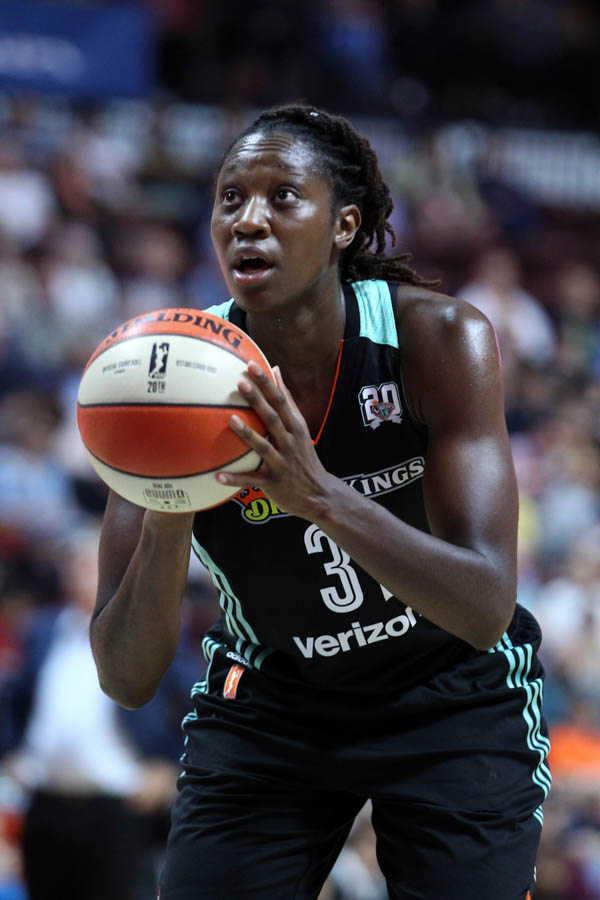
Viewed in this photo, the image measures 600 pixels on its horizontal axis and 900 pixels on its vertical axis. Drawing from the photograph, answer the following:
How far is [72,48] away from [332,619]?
25.1ft

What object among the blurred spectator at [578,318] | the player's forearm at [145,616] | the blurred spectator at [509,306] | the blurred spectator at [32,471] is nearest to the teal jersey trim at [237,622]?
the player's forearm at [145,616]

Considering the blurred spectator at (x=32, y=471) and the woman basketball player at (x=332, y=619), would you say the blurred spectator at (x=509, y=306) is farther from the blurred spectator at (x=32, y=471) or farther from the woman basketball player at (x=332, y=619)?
the woman basketball player at (x=332, y=619)

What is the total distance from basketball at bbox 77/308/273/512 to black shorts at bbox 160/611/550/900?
2.37ft

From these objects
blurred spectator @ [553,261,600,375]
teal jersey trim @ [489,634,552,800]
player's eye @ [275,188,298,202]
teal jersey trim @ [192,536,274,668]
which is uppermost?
blurred spectator @ [553,261,600,375]

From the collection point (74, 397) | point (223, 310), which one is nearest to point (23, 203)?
point (74, 397)

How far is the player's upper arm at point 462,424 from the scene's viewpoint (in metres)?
2.45

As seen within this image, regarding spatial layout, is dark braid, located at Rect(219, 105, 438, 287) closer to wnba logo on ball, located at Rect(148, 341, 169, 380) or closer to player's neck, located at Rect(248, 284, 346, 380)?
player's neck, located at Rect(248, 284, 346, 380)

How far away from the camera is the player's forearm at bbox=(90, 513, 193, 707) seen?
254 centimetres

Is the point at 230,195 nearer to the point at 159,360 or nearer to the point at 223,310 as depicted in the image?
the point at 223,310

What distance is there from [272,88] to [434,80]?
1674 mm

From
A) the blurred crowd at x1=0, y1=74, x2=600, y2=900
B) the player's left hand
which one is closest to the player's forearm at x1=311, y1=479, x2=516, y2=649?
the player's left hand

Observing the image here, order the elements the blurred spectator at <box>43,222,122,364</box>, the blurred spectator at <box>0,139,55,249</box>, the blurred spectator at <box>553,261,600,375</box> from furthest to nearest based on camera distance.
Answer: the blurred spectator at <box>553,261,600,375</box> → the blurred spectator at <box>0,139,55,249</box> → the blurred spectator at <box>43,222,122,364</box>

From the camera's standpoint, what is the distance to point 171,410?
7.42 ft

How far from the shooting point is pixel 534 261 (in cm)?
975
